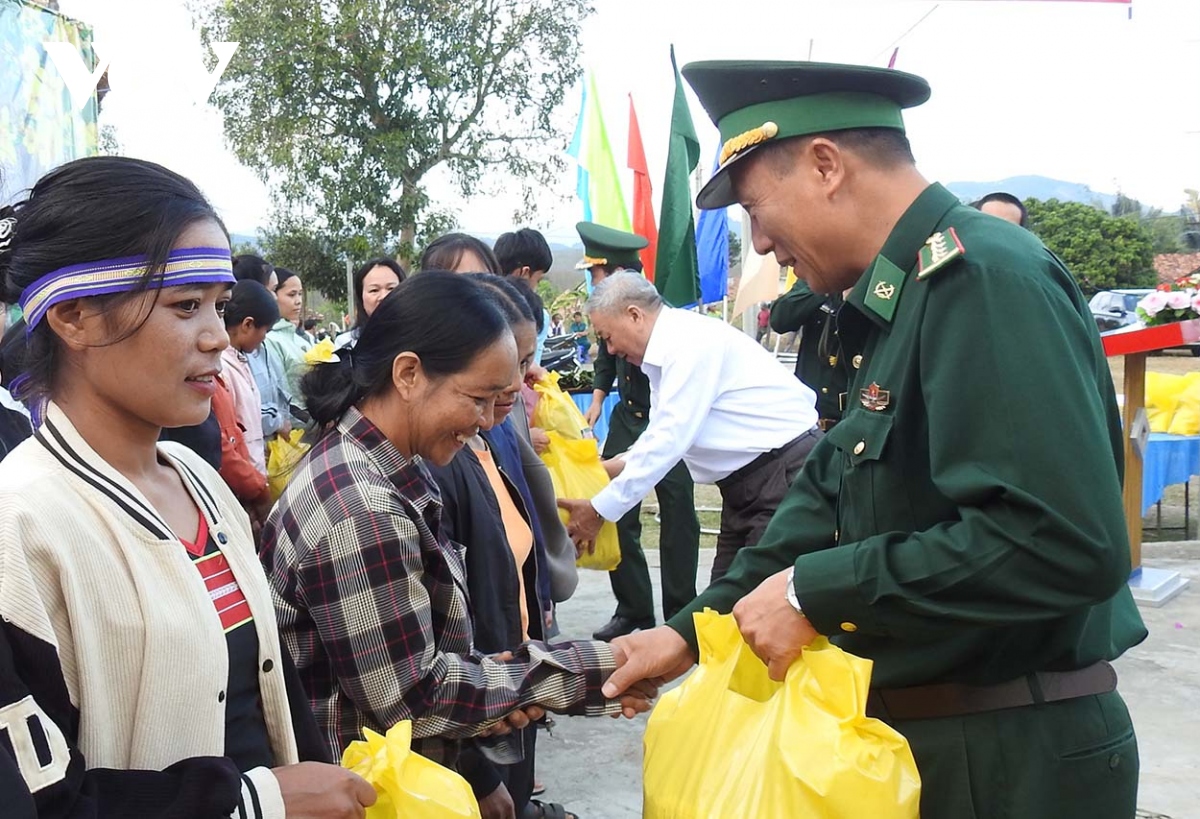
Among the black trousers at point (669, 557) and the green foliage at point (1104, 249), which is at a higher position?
the black trousers at point (669, 557)

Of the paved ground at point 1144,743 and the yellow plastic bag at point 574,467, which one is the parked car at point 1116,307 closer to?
the paved ground at point 1144,743

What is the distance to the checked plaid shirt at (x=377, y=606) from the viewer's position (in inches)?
77.2

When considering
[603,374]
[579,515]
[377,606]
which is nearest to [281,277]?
[603,374]

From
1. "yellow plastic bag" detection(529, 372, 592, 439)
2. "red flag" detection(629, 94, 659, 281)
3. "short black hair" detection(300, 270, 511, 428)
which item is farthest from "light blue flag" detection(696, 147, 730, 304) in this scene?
"short black hair" detection(300, 270, 511, 428)

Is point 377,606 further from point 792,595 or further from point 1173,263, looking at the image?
point 1173,263

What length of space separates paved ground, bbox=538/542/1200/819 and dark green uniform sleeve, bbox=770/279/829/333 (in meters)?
1.97

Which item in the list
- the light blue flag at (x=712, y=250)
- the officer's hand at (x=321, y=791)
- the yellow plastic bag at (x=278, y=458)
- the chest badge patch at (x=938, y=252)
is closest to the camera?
the officer's hand at (x=321, y=791)

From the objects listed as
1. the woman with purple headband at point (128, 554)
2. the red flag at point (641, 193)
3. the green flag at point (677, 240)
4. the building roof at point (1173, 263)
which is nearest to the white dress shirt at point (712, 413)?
the woman with purple headband at point (128, 554)

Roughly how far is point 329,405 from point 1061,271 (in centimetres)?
147

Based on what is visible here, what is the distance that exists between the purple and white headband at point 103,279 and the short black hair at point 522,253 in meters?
3.91

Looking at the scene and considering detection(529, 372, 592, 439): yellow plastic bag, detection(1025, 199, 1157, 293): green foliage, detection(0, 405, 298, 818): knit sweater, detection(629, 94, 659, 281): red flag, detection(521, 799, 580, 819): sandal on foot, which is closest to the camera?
detection(0, 405, 298, 818): knit sweater

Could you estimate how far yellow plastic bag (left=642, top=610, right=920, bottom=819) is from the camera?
166 centimetres

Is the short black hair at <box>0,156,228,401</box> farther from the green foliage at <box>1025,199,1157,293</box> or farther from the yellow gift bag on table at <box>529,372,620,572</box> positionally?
the green foliage at <box>1025,199,1157,293</box>

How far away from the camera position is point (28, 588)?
4.07 ft
